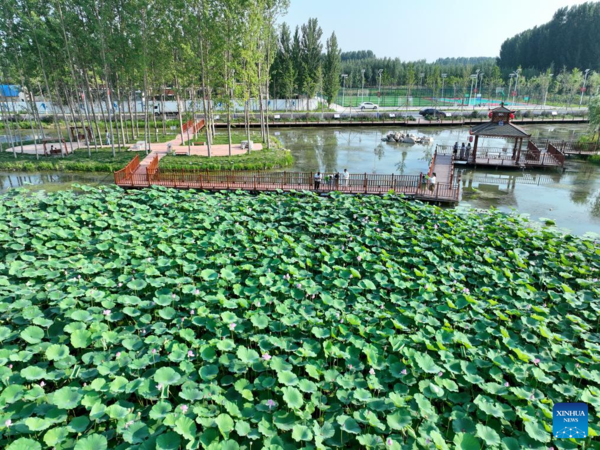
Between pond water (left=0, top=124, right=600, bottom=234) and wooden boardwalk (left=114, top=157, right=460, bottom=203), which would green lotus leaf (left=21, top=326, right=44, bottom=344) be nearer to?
pond water (left=0, top=124, right=600, bottom=234)

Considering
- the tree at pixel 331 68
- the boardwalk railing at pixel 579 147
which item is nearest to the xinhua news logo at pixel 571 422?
the boardwalk railing at pixel 579 147

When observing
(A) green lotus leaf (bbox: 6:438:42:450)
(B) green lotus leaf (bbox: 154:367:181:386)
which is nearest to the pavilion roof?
(B) green lotus leaf (bbox: 154:367:181:386)

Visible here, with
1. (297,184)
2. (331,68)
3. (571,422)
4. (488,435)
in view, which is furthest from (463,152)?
(331,68)

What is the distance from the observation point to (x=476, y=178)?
947 inches

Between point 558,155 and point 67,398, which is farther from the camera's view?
point 558,155

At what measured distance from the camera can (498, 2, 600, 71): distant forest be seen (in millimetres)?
86750

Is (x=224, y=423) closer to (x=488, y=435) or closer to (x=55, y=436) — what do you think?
(x=55, y=436)

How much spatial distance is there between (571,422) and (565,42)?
113 metres

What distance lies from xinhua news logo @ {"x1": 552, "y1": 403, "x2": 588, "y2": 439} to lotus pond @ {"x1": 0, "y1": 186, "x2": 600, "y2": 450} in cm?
45

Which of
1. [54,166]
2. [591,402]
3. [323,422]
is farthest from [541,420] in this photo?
[54,166]

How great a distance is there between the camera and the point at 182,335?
742cm

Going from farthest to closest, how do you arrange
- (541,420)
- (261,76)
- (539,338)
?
(261,76) < (539,338) < (541,420)

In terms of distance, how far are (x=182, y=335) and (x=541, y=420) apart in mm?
6234

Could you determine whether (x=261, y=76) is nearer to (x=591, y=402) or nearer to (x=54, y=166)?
(x=54, y=166)
